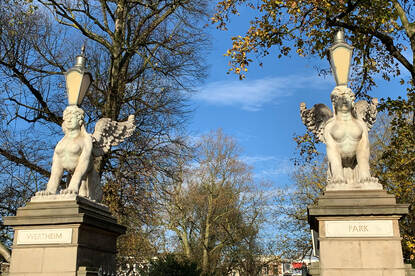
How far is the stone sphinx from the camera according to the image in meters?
8.09

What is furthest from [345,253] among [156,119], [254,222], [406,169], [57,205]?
[254,222]

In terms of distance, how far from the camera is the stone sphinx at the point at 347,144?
8094mm

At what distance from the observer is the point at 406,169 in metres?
14.3

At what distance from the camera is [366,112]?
28.8 feet

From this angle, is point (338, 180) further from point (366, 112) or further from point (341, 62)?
point (341, 62)

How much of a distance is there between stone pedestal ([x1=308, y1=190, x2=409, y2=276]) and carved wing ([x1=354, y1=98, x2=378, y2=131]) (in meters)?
1.66

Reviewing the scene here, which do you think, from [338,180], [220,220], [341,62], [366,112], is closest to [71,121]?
[338,180]

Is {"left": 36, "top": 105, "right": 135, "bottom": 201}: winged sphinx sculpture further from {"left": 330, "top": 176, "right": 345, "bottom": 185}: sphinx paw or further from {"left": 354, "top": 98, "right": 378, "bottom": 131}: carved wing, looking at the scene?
{"left": 354, "top": 98, "right": 378, "bottom": 131}: carved wing

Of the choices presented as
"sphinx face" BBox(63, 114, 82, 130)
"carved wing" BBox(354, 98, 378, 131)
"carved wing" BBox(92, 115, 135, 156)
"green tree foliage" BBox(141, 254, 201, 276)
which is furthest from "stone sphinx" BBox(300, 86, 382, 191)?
"green tree foliage" BBox(141, 254, 201, 276)

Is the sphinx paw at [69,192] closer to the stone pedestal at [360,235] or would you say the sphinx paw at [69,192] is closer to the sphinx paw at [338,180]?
the stone pedestal at [360,235]

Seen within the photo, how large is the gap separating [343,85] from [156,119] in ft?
34.5

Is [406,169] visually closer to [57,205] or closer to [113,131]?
[113,131]

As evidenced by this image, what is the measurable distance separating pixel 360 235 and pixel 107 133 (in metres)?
5.87

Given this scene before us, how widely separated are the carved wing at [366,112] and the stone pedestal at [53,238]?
5684 millimetres
